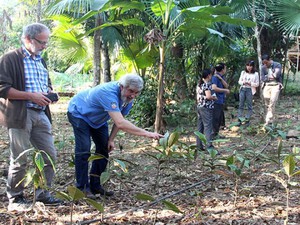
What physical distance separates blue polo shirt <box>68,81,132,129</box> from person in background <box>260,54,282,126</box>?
16.2 ft

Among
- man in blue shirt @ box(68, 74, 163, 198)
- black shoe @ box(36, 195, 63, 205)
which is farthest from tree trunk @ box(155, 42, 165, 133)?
black shoe @ box(36, 195, 63, 205)

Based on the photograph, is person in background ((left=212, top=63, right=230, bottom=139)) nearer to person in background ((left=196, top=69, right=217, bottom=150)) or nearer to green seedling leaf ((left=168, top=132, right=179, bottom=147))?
person in background ((left=196, top=69, right=217, bottom=150))

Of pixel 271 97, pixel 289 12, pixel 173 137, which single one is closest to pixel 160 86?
pixel 271 97

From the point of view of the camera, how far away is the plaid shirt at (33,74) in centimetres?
358

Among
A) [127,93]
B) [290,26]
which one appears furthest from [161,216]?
[290,26]

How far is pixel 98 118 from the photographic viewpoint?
12.7ft

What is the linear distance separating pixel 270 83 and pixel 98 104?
525 cm

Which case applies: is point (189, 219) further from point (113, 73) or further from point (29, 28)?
point (113, 73)

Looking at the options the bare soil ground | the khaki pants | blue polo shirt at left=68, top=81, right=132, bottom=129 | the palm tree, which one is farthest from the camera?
the khaki pants

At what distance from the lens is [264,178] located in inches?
187

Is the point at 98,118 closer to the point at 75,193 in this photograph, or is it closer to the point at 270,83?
the point at 75,193

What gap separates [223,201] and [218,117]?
3.17 metres

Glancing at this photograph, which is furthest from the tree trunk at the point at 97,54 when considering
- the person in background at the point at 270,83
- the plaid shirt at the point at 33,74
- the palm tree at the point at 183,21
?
the plaid shirt at the point at 33,74

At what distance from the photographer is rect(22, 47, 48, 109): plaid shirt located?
358 cm
